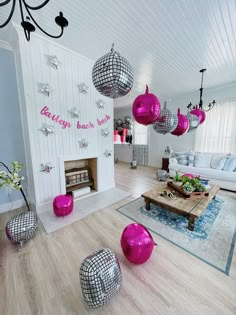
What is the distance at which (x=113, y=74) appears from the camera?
1.12 metres

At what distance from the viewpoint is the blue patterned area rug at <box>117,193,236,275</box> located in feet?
5.26

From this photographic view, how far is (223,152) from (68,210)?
168 inches

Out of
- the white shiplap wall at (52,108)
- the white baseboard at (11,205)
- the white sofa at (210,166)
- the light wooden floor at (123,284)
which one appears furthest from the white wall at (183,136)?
the white baseboard at (11,205)

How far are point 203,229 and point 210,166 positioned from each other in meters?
2.36

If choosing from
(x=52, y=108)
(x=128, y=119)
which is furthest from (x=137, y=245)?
(x=128, y=119)

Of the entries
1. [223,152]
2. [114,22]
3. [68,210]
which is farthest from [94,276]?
[223,152]

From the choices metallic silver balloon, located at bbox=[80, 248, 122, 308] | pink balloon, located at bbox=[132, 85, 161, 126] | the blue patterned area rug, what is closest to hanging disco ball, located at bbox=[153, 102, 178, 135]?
pink balloon, located at bbox=[132, 85, 161, 126]

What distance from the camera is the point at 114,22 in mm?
1737

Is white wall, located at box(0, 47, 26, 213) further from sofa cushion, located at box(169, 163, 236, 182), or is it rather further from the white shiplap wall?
sofa cushion, located at box(169, 163, 236, 182)

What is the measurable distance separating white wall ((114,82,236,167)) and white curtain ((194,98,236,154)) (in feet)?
0.76

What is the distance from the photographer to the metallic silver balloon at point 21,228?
159cm

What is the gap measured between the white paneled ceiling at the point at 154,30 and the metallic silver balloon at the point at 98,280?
243 cm

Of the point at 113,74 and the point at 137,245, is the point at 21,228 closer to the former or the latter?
the point at 137,245

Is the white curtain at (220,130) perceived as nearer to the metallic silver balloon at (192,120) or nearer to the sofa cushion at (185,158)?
the sofa cushion at (185,158)
